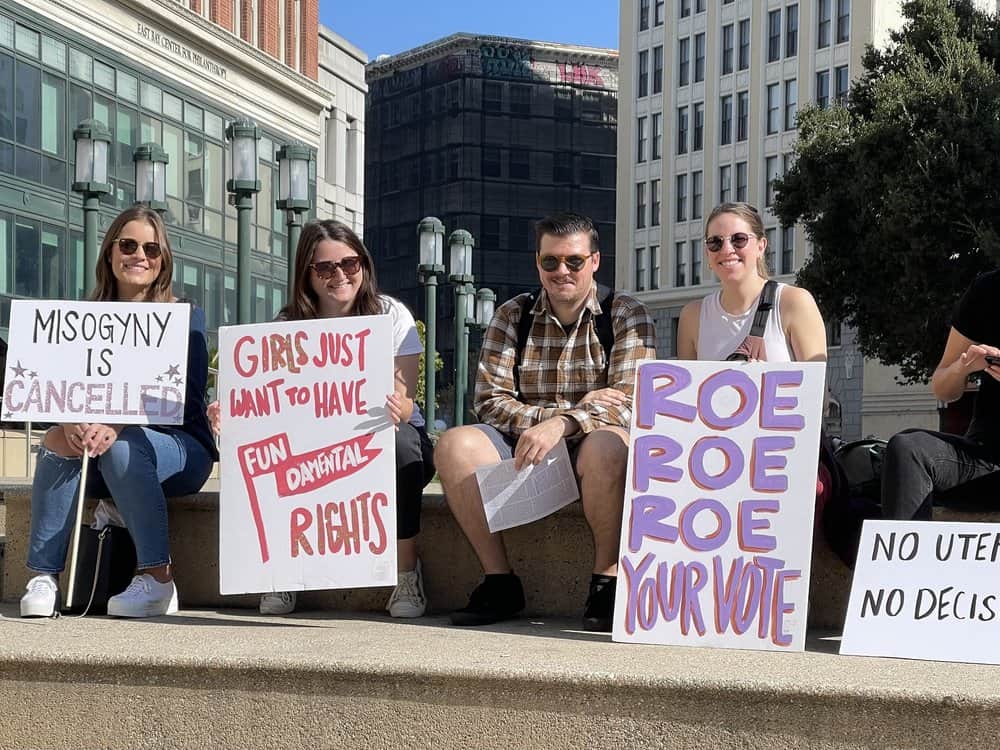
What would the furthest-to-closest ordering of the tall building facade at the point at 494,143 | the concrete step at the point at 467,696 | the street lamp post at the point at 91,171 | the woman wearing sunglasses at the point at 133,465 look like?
the tall building facade at the point at 494,143 → the street lamp post at the point at 91,171 → the woman wearing sunglasses at the point at 133,465 → the concrete step at the point at 467,696

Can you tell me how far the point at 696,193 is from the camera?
59688 mm

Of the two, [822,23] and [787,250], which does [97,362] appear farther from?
[822,23]

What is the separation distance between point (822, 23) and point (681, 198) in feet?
31.8

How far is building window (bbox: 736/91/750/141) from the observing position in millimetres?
57906

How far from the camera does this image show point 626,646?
4105mm

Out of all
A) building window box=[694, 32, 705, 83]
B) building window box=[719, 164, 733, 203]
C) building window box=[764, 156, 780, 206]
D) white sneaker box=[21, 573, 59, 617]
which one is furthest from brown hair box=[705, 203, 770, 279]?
building window box=[694, 32, 705, 83]

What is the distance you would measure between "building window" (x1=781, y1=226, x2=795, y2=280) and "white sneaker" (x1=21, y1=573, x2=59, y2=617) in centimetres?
5216

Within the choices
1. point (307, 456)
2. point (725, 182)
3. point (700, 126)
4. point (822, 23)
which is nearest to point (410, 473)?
point (307, 456)

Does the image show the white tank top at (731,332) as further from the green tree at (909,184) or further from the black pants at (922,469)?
the green tree at (909,184)

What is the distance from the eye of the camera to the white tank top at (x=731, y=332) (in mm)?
4707

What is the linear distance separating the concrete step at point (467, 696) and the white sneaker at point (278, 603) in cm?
77

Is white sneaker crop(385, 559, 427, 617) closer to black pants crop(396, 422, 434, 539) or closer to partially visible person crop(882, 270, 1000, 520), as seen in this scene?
black pants crop(396, 422, 434, 539)

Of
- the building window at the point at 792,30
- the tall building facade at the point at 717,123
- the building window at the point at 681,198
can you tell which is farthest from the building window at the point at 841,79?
the building window at the point at 681,198

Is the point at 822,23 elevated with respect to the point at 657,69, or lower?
elevated
